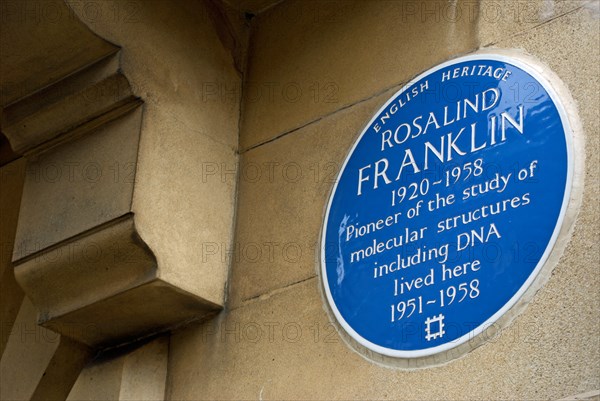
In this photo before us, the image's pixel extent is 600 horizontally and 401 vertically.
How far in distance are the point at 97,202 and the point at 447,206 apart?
1.17 m

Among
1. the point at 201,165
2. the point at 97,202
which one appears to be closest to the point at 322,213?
the point at 201,165

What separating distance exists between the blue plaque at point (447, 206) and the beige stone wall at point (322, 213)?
0.07m

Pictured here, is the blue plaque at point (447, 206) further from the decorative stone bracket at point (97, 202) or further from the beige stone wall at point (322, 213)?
the decorative stone bracket at point (97, 202)

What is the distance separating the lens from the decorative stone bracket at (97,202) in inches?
164

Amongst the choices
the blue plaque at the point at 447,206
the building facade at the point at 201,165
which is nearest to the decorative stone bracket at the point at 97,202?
the building facade at the point at 201,165

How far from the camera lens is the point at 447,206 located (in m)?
3.76

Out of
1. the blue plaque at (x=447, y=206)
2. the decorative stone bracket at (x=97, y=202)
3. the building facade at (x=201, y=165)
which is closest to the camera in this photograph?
the blue plaque at (x=447, y=206)

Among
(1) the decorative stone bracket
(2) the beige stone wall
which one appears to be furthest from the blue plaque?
(1) the decorative stone bracket

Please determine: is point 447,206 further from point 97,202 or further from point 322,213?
point 97,202

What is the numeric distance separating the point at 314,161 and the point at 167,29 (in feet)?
2.26

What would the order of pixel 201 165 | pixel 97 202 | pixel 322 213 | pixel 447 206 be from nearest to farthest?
pixel 447 206 < pixel 322 213 < pixel 97 202 < pixel 201 165

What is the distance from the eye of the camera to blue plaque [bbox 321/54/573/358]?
3.54 m

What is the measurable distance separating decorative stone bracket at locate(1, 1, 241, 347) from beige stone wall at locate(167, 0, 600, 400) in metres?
0.17

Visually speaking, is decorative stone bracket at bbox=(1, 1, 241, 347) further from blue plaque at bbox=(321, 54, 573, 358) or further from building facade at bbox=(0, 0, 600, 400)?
blue plaque at bbox=(321, 54, 573, 358)
